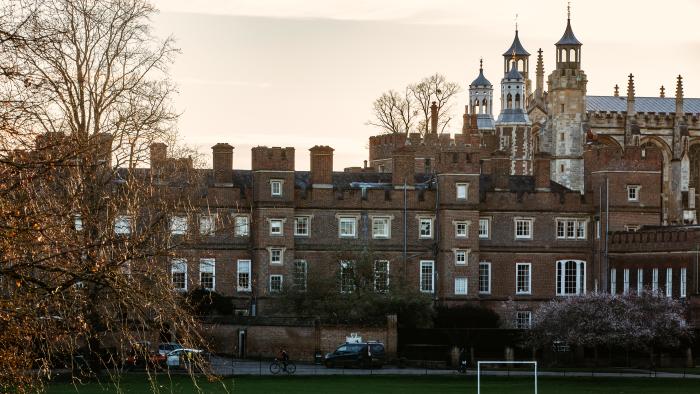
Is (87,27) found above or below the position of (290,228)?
above

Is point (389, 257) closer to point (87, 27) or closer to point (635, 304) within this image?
point (635, 304)

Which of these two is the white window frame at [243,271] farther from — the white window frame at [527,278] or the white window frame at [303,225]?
the white window frame at [527,278]

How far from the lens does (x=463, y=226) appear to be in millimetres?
68562

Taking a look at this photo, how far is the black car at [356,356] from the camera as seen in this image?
54.0 m

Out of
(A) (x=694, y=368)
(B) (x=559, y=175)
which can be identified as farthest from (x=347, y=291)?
(B) (x=559, y=175)

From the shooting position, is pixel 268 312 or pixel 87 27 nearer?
pixel 87 27

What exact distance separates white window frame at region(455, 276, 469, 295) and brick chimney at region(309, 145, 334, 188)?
7150 mm

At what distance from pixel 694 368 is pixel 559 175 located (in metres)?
34.1

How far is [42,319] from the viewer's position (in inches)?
695

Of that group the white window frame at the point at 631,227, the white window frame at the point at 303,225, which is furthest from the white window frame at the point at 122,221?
the white window frame at the point at 631,227

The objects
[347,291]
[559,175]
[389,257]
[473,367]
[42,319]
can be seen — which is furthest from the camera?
[559,175]

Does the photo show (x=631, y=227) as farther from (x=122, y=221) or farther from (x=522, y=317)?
(x=122, y=221)

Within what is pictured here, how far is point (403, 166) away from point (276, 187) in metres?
6.29

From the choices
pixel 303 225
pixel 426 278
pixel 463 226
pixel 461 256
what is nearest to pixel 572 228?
pixel 463 226
